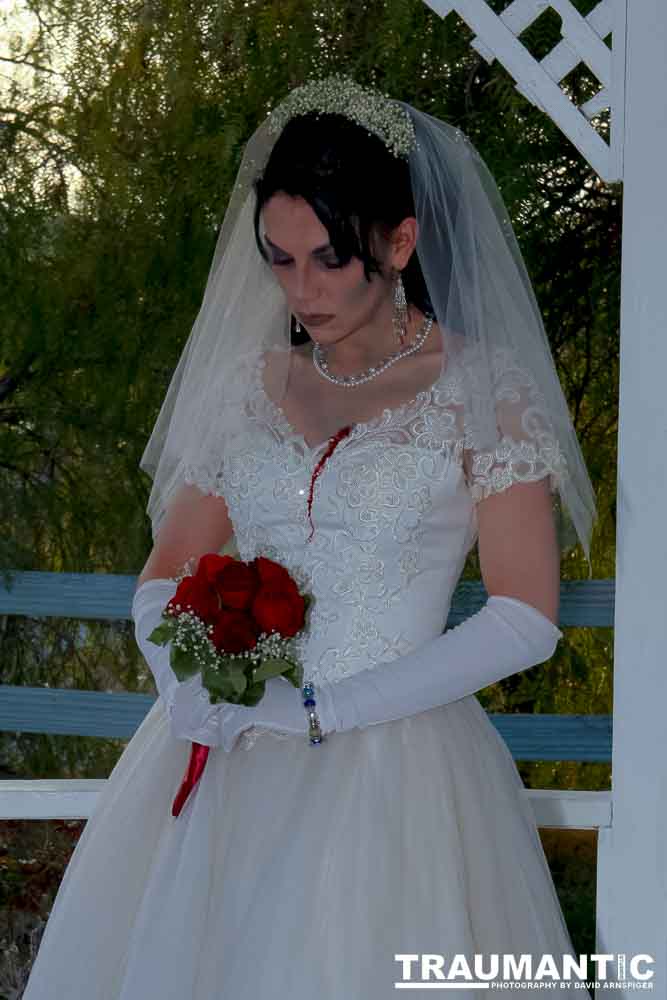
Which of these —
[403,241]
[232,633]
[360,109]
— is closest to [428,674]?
[232,633]

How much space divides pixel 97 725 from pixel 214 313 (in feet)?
4.67

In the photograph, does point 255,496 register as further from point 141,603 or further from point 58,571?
point 58,571

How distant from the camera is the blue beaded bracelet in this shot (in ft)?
5.84

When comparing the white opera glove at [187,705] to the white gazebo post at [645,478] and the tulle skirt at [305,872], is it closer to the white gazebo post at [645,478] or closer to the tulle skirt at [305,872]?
the tulle skirt at [305,872]

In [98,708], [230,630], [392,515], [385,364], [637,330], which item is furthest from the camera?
[98,708]

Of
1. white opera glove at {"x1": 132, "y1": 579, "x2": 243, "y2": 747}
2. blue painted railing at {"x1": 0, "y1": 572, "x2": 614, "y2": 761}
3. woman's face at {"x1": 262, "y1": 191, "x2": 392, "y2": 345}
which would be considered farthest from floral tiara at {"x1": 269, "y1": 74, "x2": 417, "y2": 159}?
blue painted railing at {"x1": 0, "y1": 572, "x2": 614, "y2": 761}

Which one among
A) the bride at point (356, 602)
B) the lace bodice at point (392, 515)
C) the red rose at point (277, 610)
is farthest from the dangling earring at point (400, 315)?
the red rose at point (277, 610)

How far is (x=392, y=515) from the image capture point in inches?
74.4

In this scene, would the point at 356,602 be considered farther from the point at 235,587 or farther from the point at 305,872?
the point at 305,872

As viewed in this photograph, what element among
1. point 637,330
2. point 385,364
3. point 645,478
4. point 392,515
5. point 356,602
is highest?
point 637,330

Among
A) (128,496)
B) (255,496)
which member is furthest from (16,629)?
(255,496)

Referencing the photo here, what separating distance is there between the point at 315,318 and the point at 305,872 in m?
0.74

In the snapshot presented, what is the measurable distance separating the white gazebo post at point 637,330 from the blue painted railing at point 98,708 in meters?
0.97

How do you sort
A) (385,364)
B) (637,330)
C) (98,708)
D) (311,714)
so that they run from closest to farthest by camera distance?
(311,714) < (385,364) < (637,330) < (98,708)
